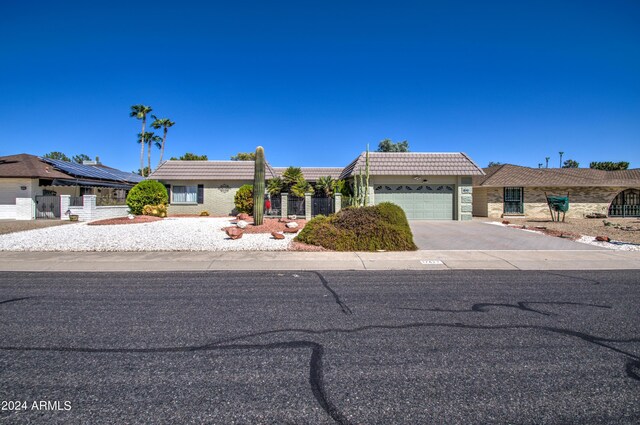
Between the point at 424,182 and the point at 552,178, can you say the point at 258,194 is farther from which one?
the point at 552,178

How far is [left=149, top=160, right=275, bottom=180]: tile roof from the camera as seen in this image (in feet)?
92.9

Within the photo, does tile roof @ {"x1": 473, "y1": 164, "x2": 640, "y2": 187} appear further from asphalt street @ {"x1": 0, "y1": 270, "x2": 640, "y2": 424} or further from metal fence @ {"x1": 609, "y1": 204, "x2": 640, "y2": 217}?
asphalt street @ {"x1": 0, "y1": 270, "x2": 640, "y2": 424}

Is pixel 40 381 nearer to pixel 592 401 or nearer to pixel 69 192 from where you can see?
pixel 592 401

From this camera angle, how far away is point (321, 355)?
12.7 feet

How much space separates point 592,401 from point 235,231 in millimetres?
12435

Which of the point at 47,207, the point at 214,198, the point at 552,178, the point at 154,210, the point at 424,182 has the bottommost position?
the point at 154,210

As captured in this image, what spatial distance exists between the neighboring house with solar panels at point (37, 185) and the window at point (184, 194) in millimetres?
4354

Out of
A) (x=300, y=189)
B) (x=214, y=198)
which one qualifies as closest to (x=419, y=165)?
(x=300, y=189)

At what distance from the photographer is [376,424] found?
268 cm

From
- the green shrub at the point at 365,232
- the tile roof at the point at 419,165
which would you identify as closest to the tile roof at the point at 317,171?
the tile roof at the point at 419,165

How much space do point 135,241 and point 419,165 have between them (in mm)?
18566

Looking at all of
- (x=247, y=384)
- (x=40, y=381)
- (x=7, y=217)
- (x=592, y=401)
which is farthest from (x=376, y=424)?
(x=7, y=217)

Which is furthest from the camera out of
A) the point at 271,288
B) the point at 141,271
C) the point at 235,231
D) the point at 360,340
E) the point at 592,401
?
the point at 235,231

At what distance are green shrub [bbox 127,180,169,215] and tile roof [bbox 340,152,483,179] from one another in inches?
517
